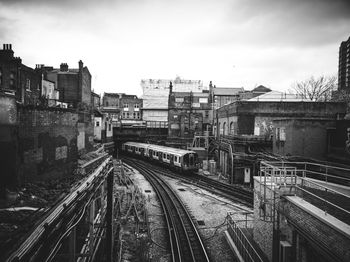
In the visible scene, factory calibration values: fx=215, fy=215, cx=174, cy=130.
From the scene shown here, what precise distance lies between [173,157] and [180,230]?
13191mm

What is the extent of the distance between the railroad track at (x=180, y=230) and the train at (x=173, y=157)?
521 cm

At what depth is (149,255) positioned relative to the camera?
30.0 feet

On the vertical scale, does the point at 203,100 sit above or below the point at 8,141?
above

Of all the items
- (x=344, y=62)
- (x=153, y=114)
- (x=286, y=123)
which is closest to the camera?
(x=286, y=123)

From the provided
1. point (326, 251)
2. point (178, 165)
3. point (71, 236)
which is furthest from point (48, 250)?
point (178, 165)

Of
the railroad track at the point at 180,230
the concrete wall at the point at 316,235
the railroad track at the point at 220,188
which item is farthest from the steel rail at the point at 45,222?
the railroad track at the point at 220,188

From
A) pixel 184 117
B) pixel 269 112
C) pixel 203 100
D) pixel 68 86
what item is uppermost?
pixel 203 100

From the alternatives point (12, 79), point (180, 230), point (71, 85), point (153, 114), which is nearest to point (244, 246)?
point (180, 230)

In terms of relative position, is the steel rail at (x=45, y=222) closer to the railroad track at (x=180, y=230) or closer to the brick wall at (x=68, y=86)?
the railroad track at (x=180, y=230)

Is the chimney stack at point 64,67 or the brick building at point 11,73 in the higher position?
the chimney stack at point 64,67

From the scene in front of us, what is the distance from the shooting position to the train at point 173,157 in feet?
75.9

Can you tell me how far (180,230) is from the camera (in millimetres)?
11555

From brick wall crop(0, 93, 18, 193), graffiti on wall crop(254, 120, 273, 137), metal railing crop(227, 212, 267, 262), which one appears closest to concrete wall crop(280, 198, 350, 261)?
metal railing crop(227, 212, 267, 262)

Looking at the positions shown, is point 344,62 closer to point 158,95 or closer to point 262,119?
point 158,95
